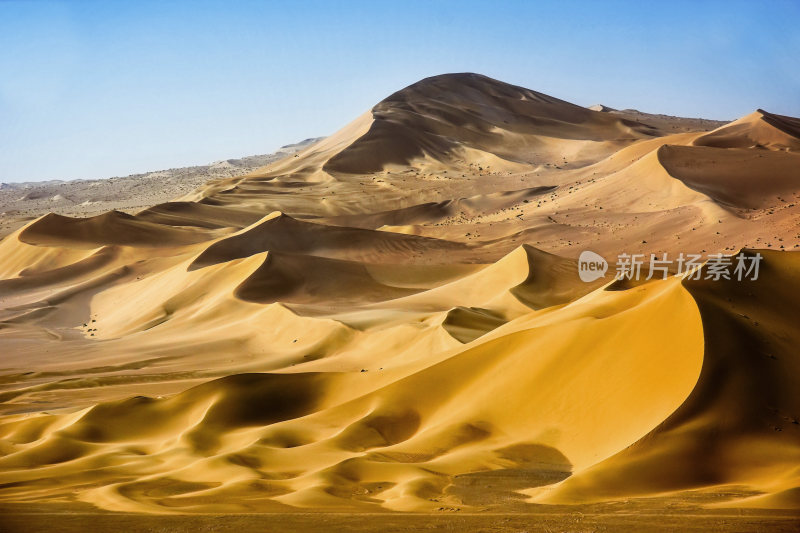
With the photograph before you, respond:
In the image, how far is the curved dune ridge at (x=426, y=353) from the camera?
8883 millimetres

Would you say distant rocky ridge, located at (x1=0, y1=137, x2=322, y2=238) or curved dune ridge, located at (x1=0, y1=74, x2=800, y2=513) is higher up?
distant rocky ridge, located at (x1=0, y1=137, x2=322, y2=238)

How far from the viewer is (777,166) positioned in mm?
34875

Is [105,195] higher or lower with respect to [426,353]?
higher

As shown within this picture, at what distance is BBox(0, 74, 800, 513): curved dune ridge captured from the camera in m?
8.88

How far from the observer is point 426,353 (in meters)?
17.4

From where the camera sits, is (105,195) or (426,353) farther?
(105,195)

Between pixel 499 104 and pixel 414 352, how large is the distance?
6284 cm

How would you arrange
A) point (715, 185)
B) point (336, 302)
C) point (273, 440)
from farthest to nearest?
point (715, 185), point (336, 302), point (273, 440)

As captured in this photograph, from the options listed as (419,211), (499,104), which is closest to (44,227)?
(419,211)

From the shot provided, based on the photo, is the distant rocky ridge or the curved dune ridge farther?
the distant rocky ridge

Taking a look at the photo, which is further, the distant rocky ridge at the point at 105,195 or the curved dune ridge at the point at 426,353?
the distant rocky ridge at the point at 105,195

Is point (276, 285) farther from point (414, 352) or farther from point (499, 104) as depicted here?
point (499, 104)

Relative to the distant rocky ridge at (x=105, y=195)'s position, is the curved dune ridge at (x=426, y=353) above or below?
below

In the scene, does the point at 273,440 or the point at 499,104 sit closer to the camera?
the point at 273,440
